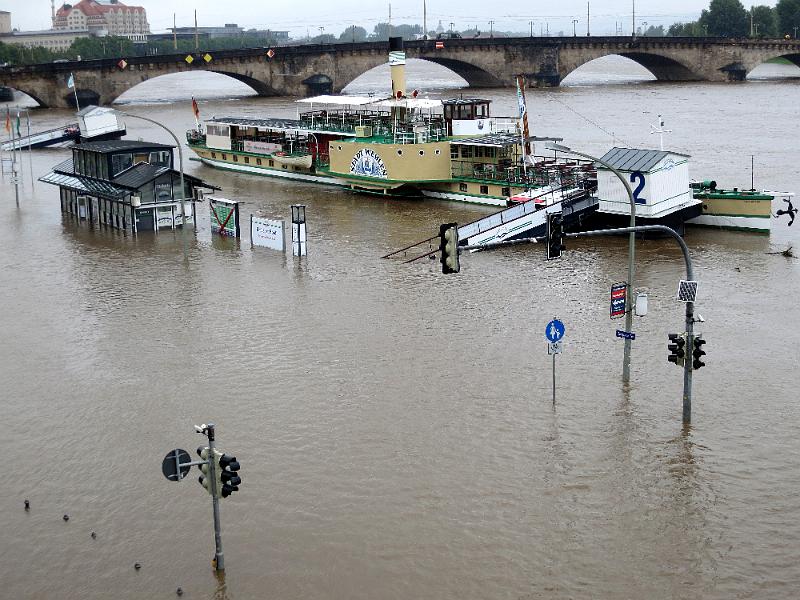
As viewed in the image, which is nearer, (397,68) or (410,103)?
(410,103)

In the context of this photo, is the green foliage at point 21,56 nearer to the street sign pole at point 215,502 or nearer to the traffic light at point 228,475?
the street sign pole at point 215,502

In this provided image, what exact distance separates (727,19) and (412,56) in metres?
75.2

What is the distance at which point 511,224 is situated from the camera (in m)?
40.9

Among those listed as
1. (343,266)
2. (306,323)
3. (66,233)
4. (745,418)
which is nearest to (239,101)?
(66,233)

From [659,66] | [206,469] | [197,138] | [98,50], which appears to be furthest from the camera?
[98,50]

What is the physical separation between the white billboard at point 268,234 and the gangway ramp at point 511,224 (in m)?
3.81

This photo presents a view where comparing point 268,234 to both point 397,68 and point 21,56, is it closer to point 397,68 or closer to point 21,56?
point 397,68

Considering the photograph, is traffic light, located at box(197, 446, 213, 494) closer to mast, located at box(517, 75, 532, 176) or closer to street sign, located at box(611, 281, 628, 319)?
street sign, located at box(611, 281, 628, 319)

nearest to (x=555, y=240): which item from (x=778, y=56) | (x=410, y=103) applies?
(x=410, y=103)

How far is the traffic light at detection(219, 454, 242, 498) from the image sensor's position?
16.1 m

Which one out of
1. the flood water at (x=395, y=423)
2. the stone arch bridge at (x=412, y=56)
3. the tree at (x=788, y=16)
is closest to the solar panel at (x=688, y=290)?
the flood water at (x=395, y=423)

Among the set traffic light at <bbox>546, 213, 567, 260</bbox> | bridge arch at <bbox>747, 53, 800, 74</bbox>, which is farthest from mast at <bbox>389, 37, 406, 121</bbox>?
bridge arch at <bbox>747, 53, 800, 74</bbox>

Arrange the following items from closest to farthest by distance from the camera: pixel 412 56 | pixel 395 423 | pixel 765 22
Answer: pixel 395 423, pixel 412 56, pixel 765 22

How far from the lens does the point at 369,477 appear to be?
2056 centimetres
